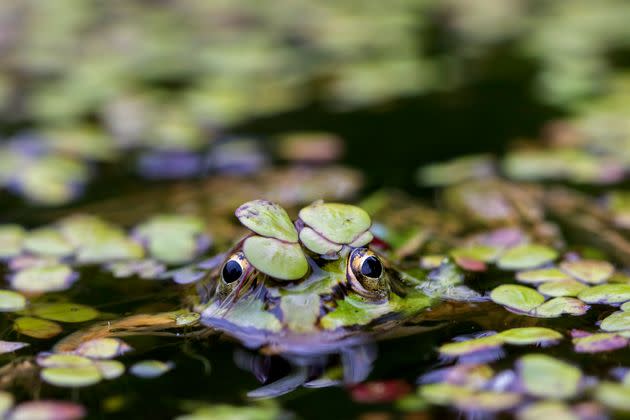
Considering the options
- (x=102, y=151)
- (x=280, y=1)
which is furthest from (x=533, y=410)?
(x=280, y=1)

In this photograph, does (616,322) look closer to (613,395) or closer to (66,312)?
(613,395)

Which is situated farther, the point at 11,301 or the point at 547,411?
the point at 11,301

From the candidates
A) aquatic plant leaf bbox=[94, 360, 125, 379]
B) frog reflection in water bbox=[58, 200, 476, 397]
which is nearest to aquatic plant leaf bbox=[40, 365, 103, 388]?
aquatic plant leaf bbox=[94, 360, 125, 379]

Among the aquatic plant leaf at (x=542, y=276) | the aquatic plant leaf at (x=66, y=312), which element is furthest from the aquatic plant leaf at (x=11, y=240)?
the aquatic plant leaf at (x=542, y=276)

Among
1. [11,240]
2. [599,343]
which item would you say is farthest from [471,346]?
[11,240]

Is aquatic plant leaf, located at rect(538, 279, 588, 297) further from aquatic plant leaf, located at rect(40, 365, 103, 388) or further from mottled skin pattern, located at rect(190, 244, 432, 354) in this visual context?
aquatic plant leaf, located at rect(40, 365, 103, 388)

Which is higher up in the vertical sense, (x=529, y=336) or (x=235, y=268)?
(x=235, y=268)

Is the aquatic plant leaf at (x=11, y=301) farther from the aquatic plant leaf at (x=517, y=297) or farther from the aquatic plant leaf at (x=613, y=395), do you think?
the aquatic plant leaf at (x=613, y=395)
